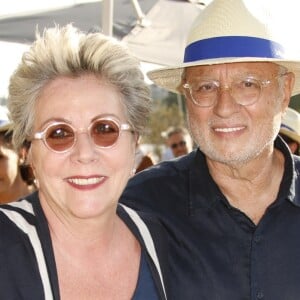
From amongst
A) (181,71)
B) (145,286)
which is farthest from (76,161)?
(181,71)

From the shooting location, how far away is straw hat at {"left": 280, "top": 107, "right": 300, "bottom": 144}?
5.47 metres

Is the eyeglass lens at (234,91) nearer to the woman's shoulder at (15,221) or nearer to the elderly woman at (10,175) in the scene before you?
the woman's shoulder at (15,221)

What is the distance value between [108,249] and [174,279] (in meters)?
0.35

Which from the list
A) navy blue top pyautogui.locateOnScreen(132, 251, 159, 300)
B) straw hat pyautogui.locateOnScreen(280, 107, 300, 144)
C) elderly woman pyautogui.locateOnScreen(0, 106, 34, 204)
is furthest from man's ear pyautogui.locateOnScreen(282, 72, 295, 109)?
elderly woman pyautogui.locateOnScreen(0, 106, 34, 204)

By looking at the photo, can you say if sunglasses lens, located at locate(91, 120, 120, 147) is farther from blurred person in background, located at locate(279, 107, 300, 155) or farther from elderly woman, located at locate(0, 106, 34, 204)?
blurred person in background, located at locate(279, 107, 300, 155)

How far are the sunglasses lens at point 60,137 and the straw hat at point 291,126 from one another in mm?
2998

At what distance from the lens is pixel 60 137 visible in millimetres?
2680

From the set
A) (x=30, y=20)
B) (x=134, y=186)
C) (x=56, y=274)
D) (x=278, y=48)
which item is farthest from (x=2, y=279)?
(x=30, y=20)

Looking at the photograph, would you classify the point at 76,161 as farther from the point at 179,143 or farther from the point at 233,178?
the point at 179,143

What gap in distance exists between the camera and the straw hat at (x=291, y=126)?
5473 mm

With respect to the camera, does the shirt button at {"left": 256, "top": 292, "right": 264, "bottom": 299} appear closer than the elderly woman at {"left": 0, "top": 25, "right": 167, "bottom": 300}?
No

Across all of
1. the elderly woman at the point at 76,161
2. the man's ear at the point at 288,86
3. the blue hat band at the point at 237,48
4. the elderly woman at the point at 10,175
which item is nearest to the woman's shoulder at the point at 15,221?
the elderly woman at the point at 76,161

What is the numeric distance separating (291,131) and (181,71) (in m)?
2.08

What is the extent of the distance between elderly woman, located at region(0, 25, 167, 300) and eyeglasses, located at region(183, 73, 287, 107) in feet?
1.31
